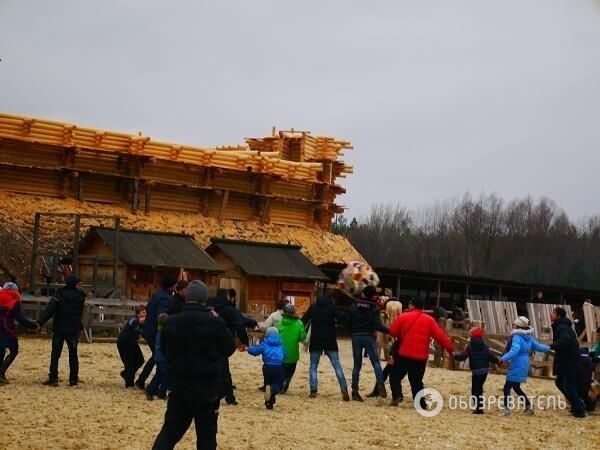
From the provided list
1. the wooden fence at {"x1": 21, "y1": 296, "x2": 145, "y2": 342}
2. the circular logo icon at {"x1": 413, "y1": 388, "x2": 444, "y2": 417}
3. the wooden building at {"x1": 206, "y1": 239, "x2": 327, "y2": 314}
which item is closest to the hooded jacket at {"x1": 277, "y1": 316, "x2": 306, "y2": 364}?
the circular logo icon at {"x1": 413, "y1": 388, "x2": 444, "y2": 417}

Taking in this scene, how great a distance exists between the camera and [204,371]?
31.3 ft

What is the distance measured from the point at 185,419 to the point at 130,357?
7.53 m

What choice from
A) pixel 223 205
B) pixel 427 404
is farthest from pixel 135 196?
pixel 427 404

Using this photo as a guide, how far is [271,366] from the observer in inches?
603

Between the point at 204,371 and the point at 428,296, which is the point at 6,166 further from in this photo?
the point at 204,371

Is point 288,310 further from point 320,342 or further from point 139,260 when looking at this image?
point 139,260

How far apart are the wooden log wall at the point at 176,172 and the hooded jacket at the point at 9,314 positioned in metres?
22.1

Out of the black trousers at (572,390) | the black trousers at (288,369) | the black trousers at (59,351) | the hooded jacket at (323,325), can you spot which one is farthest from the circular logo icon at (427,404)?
the black trousers at (59,351)

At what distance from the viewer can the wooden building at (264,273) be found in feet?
121

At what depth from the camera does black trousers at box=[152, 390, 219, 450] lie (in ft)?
31.3

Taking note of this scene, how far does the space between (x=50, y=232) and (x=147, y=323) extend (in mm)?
21113

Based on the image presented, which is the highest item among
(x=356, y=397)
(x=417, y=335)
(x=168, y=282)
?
(x=168, y=282)

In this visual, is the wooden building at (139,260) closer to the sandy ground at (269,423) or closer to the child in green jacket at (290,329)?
the sandy ground at (269,423)

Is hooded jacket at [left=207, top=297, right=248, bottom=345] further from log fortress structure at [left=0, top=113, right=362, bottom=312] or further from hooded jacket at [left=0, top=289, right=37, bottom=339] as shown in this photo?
log fortress structure at [left=0, top=113, right=362, bottom=312]
